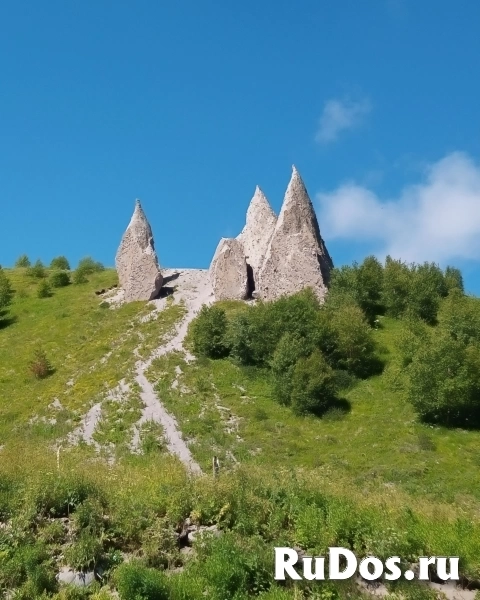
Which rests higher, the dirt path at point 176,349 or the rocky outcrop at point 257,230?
Answer: the rocky outcrop at point 257,230

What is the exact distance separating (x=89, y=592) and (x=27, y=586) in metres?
0.87

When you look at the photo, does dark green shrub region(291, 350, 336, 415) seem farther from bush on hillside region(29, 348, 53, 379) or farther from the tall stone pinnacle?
bush on hillside region(29, 348, 53, 379)

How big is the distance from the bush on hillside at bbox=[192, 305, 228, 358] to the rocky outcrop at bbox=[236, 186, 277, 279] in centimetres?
1036

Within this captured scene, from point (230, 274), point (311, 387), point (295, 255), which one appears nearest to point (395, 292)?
point (295, 255)

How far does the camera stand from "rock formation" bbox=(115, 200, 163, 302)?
45562 millimetres

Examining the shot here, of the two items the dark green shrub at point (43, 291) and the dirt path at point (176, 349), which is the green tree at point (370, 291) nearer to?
the dirt path at point (176, 349)

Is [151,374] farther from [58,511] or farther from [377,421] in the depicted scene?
[58,511]

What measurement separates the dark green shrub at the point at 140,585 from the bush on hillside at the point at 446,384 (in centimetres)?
2033

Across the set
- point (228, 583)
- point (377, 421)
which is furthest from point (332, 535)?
point (377, 421)

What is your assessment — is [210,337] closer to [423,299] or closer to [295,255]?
[295,255]

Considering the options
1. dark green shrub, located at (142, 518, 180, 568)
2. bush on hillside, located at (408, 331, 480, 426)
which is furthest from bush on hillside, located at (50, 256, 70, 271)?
dark green shrub, located at (142, 518, 180, 568)

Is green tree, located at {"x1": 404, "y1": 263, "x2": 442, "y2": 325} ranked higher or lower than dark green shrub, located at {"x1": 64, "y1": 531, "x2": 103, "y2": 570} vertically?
higher

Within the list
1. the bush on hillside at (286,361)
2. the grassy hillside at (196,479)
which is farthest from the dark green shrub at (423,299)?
the bush on hillside at (286,361)

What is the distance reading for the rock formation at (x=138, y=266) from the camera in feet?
149
